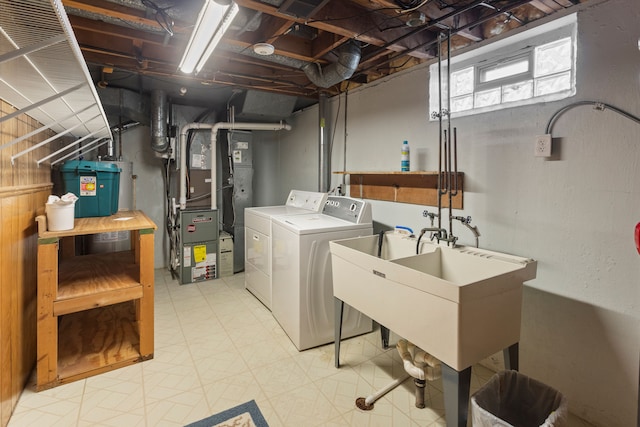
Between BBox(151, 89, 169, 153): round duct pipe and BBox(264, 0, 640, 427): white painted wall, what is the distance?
10.6ft

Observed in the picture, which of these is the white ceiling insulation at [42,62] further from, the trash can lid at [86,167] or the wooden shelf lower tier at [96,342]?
the wooden shelf lower tier at [96,342]

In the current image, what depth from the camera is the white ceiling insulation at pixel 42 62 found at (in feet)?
2.96

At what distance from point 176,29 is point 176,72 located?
1.11m

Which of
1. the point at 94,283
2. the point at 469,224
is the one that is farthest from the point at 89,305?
the point at 469,224

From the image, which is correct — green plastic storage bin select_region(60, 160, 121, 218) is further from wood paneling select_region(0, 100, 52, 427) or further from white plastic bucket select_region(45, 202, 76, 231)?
white plastic bucket select_region(45, 202, 76, 231)

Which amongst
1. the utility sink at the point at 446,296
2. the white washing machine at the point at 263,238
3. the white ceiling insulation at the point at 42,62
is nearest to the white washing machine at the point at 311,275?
the white washing machine at the point at 263,238

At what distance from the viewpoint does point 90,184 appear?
2658mm

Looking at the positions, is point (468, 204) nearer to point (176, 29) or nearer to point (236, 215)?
point (176, 29)

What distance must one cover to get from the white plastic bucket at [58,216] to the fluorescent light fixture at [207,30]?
1223 millimetres

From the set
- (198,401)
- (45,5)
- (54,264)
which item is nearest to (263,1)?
(45,5)

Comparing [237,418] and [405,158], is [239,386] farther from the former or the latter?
[405,158]

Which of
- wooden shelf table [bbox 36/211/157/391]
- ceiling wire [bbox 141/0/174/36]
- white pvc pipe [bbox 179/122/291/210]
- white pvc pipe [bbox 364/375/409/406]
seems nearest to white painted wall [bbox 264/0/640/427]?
white pvc pipe [bbox 364/375/409/406]

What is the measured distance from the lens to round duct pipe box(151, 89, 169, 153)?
12.3 ft

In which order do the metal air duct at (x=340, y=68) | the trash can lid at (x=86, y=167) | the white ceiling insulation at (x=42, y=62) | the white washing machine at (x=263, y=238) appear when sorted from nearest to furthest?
the white ceiling insulation at (x=42, y=62), the metal air duct at (x=340, y=68), the trash can lid at (x=86, y=167), the white washing machine at (x=263, y=238)
